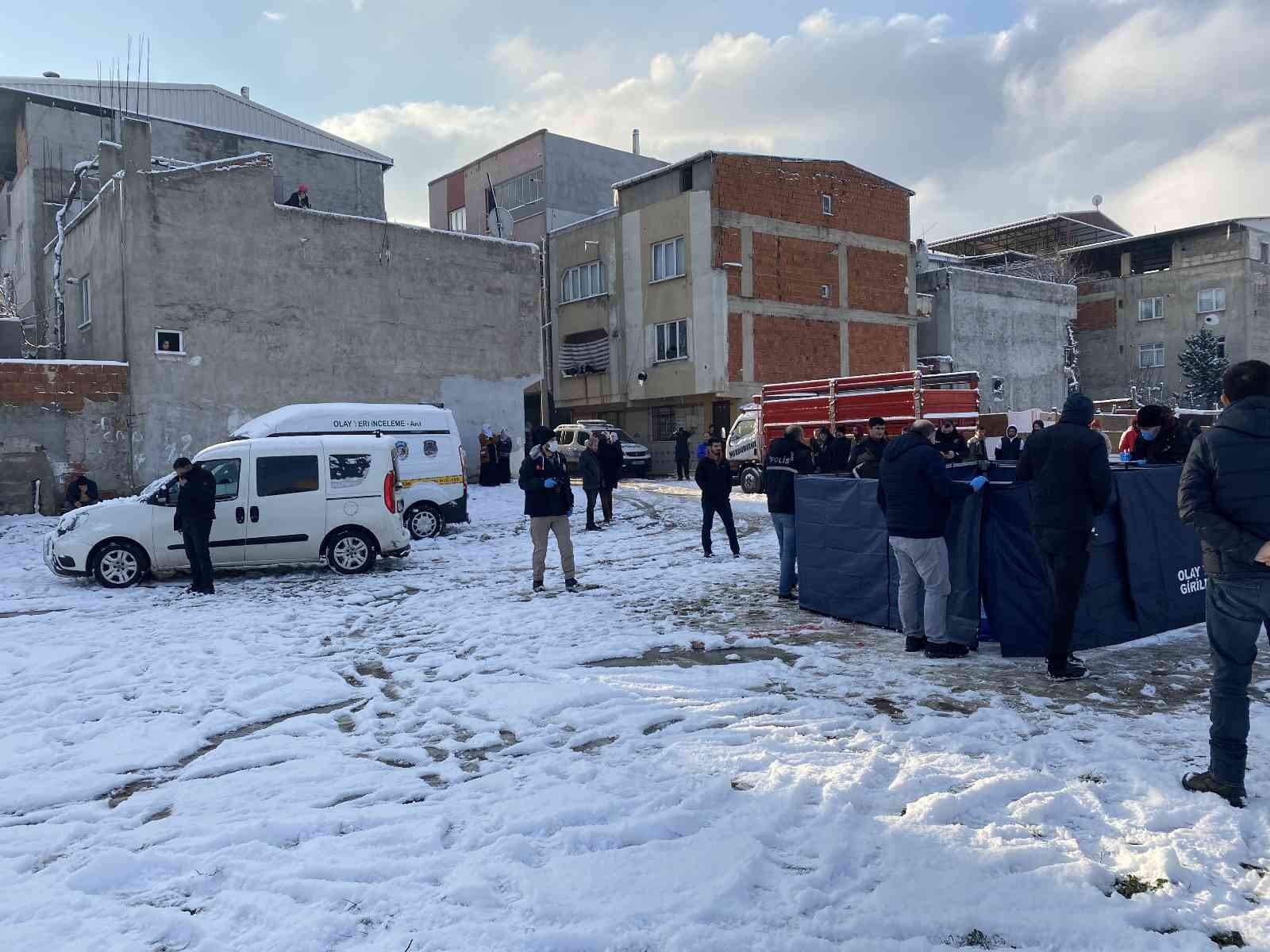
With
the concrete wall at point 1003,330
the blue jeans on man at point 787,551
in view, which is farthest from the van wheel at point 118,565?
the concrete wall at point 1003,330

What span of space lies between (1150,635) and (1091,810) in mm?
3938

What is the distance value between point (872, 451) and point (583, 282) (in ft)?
93.4

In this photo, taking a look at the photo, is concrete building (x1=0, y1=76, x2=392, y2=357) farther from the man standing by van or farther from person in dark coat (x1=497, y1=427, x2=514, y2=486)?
the man standing by van

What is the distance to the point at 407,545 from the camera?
527 inches

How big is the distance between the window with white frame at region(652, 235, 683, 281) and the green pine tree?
28.6 metres

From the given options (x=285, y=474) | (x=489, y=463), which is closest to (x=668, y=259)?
(x=489, y=463)

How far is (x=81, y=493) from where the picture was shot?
18.6 meters

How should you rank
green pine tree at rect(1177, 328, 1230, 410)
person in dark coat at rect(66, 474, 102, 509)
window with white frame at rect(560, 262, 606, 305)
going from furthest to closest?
green pine tree at rect(1177, 328, 1230, 410) < window with white frame at rect(560, 262, 606, 305) < person in dark coat at rect(66, 474, 102, 509)

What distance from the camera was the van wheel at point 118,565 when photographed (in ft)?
39.5

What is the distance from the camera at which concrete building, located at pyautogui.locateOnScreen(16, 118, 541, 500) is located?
69.2 ft

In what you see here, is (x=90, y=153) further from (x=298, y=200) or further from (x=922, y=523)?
(x=922, y=523)

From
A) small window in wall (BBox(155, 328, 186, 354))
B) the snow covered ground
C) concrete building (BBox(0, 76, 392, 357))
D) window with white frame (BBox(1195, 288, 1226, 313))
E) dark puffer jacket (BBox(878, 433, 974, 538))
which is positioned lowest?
the snow covered ground

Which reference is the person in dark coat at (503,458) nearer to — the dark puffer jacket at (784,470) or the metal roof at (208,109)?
the metal roof at (208,109)

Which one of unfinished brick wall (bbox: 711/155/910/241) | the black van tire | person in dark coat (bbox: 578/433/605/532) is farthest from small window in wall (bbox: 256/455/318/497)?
unfinished brick wall (bbox: 711/155/910/241)
